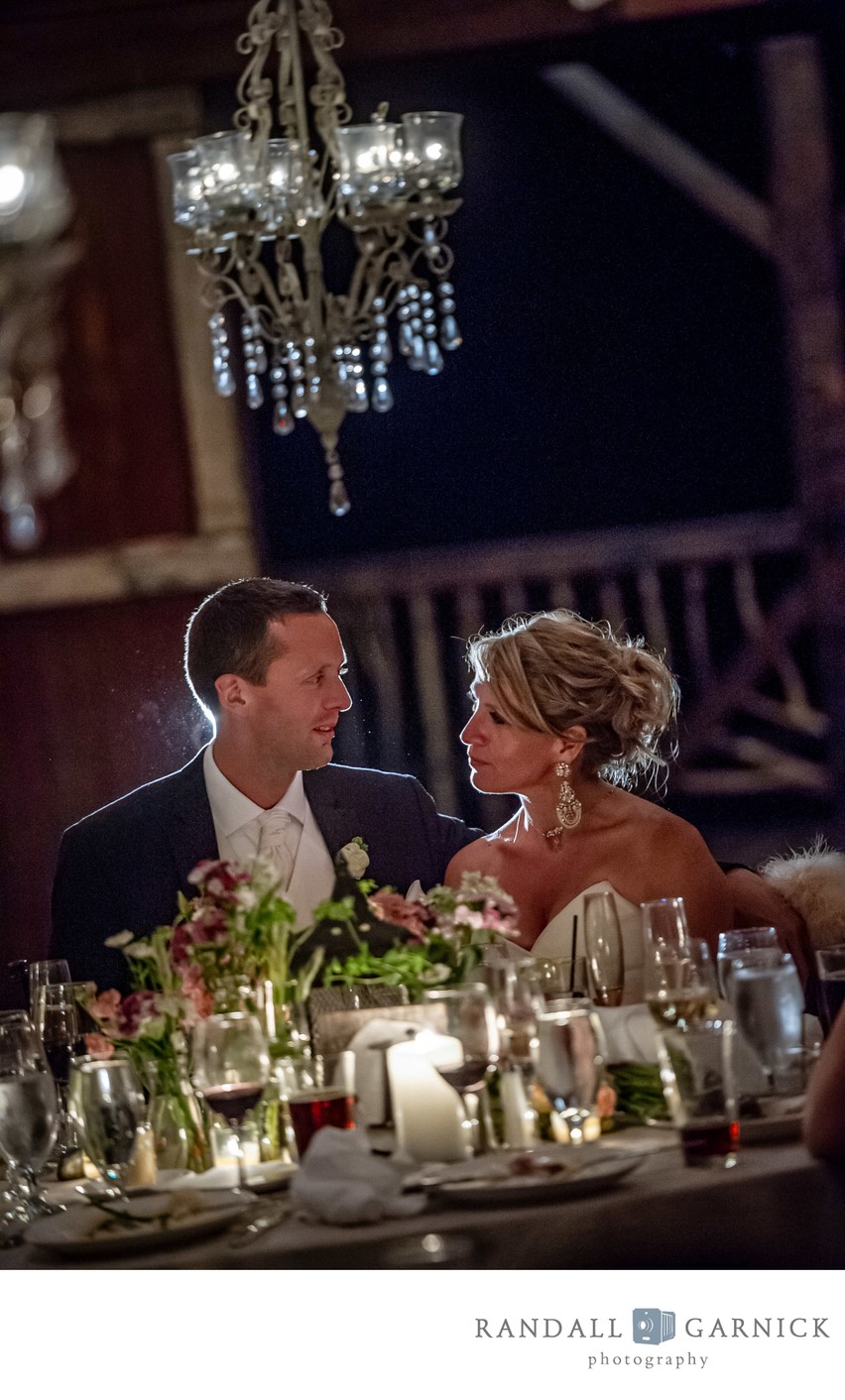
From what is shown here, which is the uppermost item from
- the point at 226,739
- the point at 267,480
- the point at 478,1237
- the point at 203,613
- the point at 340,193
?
the point at 340,193

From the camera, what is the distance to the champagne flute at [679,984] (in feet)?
6.22

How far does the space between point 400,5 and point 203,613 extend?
1.27 metres

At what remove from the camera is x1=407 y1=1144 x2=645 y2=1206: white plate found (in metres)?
1.76

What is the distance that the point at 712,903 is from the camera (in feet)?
9.37

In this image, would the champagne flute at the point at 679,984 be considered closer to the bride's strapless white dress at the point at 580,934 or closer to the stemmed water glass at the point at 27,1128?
the bride's strapless white dress at the point at 580,934

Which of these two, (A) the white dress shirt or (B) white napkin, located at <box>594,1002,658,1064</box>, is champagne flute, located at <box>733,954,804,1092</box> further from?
(A) the white dress shirt

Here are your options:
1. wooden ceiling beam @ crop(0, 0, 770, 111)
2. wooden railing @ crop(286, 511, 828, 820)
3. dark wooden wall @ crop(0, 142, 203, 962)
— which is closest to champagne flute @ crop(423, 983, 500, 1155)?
wooden railing @ crop(286, 511, 828, 820)
